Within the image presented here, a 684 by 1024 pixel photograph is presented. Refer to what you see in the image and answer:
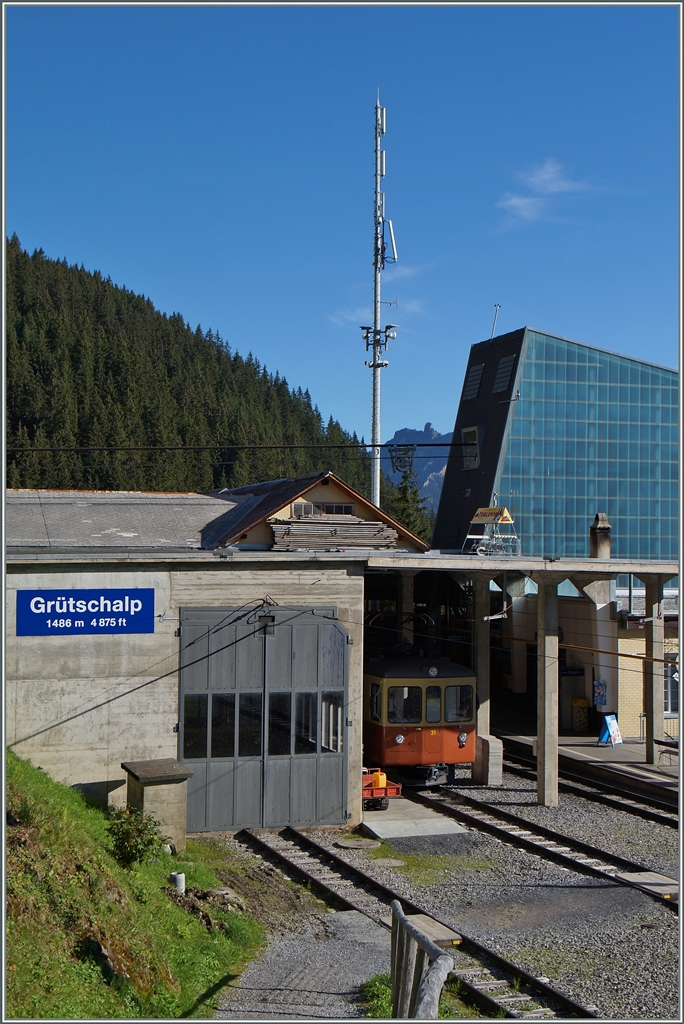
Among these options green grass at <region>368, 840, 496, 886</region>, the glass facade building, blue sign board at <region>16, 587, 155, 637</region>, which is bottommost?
green grass at <region>368, 840, 496, 886</region>

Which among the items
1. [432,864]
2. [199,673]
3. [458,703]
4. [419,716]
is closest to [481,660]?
[458,703]

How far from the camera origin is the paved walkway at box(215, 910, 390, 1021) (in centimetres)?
995

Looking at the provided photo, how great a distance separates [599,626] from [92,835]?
21.0 metres

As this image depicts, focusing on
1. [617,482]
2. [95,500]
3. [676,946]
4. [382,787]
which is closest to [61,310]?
[617,482]

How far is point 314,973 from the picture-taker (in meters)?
11.1

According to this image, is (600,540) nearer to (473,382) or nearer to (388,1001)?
(388,1001)

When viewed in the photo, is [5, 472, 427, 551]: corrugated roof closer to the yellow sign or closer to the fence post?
the yellow sign

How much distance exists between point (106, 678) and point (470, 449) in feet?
91.1

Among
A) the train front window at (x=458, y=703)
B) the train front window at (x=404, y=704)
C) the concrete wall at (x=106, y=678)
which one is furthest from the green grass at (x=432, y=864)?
the train front window at (x=458, y=703)

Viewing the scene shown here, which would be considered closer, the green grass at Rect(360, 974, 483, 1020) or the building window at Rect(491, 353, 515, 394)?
the green grass at Rect(360, 974, 483, 1020)

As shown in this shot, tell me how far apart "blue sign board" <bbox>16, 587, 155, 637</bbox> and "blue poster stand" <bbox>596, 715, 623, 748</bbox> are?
15811 millimetres

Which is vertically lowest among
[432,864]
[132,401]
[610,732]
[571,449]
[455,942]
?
[610,732]

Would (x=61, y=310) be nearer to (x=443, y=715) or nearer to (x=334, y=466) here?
(x=334, y=466)

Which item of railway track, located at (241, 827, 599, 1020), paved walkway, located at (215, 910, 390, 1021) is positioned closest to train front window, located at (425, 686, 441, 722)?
railway track, located at (241, 827, 599, 1020)
